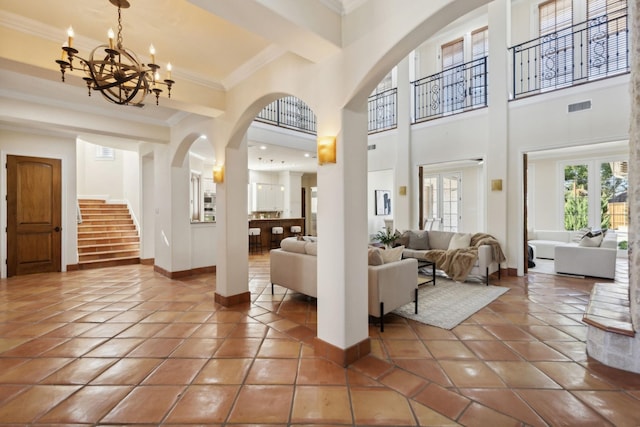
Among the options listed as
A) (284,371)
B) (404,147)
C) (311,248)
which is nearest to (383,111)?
(404,147)

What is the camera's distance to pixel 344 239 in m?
2.41

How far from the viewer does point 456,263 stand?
16.7ft

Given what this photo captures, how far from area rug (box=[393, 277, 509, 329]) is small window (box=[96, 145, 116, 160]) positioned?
10.8m

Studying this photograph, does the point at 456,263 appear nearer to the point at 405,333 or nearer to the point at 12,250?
the point at 405,333

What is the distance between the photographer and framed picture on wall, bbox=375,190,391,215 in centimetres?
1066

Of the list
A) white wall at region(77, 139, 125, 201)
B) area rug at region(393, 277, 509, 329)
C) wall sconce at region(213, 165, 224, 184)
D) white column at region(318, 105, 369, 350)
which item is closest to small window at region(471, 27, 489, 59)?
area rug at region(393, 277, 509, 329)

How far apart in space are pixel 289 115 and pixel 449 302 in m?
5.69

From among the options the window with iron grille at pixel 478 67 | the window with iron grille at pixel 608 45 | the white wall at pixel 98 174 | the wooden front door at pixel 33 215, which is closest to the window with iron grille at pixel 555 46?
the window with iron grille at pixel 608 45

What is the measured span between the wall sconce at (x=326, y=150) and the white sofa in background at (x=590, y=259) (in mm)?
5370

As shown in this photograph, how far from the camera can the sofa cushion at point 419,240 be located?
631 centimetres

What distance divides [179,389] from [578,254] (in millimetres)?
6434

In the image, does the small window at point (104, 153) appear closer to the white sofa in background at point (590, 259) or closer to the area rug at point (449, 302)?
the area rug at point (449, 302)

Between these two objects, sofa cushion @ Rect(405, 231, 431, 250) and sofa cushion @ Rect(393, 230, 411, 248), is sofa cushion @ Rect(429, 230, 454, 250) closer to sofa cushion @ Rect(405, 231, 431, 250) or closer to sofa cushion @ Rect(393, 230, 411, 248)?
sofa cushion @ Rect(405, 231, 431, 250)

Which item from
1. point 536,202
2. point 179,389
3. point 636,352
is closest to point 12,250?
point 179,389
